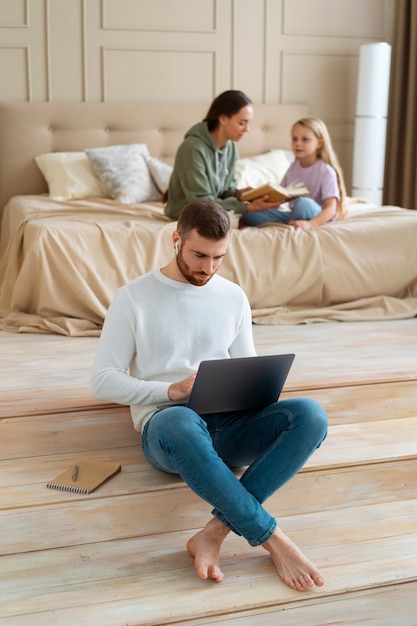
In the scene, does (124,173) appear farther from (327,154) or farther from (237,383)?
(237,383)

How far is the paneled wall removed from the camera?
16.1 ft

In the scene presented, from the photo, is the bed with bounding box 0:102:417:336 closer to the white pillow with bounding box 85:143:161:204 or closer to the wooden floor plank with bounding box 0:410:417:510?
the white pillow with bounding box 85:143:161:204

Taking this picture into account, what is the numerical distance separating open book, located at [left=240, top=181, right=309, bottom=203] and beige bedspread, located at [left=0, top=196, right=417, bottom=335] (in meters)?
0.13

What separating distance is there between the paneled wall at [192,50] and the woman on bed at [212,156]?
1.46m

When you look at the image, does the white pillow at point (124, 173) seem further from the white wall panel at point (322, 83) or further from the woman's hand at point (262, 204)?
the white wall panel at point (322, 83)

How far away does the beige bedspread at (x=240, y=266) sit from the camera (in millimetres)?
3379

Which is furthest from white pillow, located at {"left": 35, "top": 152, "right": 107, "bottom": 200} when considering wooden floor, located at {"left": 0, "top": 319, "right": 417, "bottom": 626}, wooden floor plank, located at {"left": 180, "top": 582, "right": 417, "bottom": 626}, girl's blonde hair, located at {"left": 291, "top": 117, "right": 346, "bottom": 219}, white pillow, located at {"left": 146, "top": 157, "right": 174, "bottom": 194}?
wooden floor plank, located at {"left": 180, "top": 582, "right": 417, "bottom": 626}

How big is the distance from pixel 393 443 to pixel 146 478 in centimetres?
76

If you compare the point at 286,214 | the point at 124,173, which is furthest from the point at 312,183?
the point at 124,173

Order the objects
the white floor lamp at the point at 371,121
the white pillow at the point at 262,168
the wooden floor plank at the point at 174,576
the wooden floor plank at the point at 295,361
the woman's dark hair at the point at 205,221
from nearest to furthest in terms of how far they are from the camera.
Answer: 1. the wooden floor plank at the point at 174,576
2. the woman's dark hair at the point at 205,221
3. the wooden floor plank at the point at 295,361
4. the white pillow at the point at 262,168
5. the white floor lamp at the point at 371,121

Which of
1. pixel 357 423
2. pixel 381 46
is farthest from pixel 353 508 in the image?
pixel 381 46

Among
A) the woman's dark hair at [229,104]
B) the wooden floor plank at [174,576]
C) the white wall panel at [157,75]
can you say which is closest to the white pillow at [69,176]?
the white wall panel at [157,75]

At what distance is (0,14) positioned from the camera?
4.80 m

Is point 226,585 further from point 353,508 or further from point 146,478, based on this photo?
point 353,508
